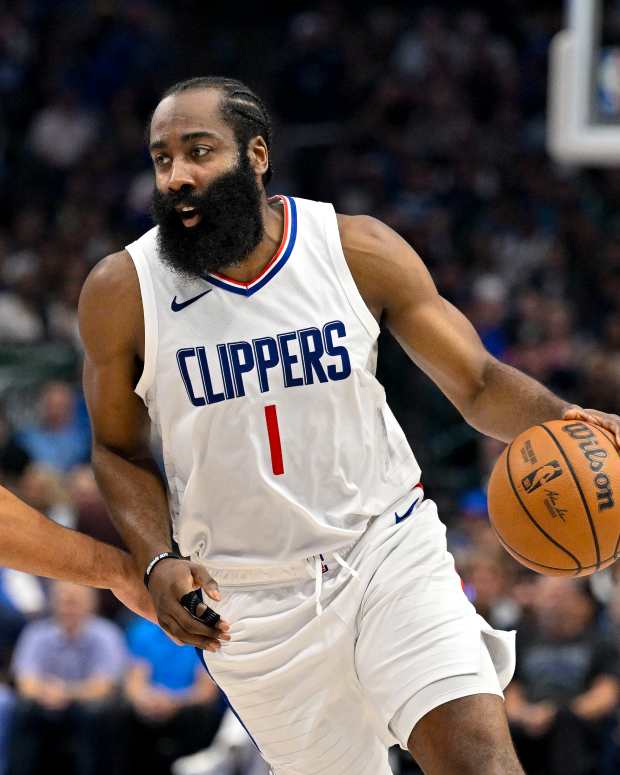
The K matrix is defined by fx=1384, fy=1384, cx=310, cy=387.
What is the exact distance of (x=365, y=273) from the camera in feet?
13.1

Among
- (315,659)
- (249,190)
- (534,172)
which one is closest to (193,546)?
(315,659)

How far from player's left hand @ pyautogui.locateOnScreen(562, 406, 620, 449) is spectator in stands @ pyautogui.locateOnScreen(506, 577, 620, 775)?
3.70 meters

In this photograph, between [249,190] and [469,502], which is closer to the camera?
[249,190]

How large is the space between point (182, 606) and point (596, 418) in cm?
126

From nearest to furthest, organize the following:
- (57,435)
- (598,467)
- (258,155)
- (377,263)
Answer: (598,467), (377,263), (258,155), (57,435)

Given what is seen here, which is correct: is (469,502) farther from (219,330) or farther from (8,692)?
(219,330)

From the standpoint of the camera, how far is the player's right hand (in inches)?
143

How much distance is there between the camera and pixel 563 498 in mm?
3781

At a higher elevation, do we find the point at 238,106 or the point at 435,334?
the point at 238,106

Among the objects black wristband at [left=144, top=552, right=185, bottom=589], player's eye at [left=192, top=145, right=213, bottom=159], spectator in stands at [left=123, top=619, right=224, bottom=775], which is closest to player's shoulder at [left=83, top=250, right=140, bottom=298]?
player's eye at [left=192, top=145, right=213, bottom=159]

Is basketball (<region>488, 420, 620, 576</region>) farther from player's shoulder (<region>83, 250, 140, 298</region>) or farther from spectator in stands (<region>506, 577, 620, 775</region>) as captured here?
spectator in stands (<region>506, 577, 620, 775</region>)

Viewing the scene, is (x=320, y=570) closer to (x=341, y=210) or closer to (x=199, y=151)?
(x=199, y=151)

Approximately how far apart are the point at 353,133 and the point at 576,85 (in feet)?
22.4

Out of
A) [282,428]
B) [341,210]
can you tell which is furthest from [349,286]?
[341,210]
